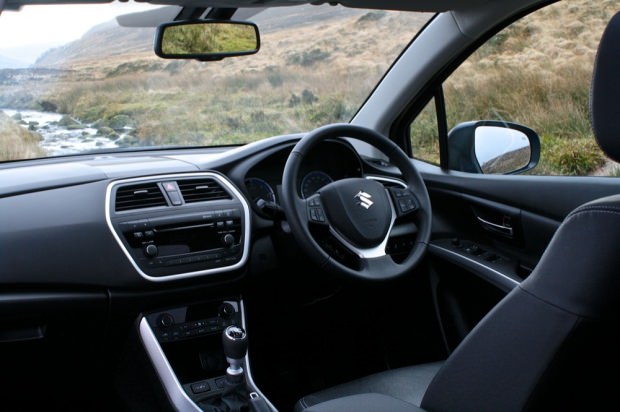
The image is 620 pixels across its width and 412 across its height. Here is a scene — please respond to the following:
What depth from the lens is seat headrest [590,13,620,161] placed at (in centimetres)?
133

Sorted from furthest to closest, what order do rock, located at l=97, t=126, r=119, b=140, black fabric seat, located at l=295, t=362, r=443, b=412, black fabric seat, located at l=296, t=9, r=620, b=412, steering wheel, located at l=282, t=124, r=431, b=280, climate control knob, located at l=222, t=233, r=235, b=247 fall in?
rock, located at l=97, t=126, r=119, b=140
climate control knob, located at l=222, t=233, r=235, b=247
steering wheel, located at l=282, t=124, r=431, b=280
black fabric seat, located at l=295, t=362, r=443, b=412
black fabric seat, located at l=296, t=9, r=620, b=412

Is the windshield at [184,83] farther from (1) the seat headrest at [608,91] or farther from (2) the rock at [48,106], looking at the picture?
(1) the seat headrest at [608,91]

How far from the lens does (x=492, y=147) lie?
3.40 m

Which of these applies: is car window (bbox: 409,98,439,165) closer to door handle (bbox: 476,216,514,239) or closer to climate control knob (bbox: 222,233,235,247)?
door handle (bbox: 476,216,514,239)

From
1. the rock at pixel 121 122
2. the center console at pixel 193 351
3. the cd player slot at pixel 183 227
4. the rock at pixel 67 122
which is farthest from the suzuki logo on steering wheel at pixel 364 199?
the rock at pixel 67 122

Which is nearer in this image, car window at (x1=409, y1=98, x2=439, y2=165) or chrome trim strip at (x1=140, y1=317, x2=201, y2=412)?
chrome trim strip at (x1=140, y1=317, x2=201, y2=412)

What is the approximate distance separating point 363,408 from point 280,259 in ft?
5.09

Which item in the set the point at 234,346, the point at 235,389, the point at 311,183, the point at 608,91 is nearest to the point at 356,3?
the point at 311,183

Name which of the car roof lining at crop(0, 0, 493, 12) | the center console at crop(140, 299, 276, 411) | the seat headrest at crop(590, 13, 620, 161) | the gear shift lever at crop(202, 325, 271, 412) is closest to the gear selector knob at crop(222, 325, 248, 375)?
the gear shift lever at crop(202, 325, 271, 412)

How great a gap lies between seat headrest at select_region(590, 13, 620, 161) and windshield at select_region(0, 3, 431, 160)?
202cm

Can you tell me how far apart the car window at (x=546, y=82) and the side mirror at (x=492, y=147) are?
0.12 feet

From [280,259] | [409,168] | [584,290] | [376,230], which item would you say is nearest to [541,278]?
[584,290]

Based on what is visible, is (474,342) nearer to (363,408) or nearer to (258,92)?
(363,408)

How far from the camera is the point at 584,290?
4.20ft
